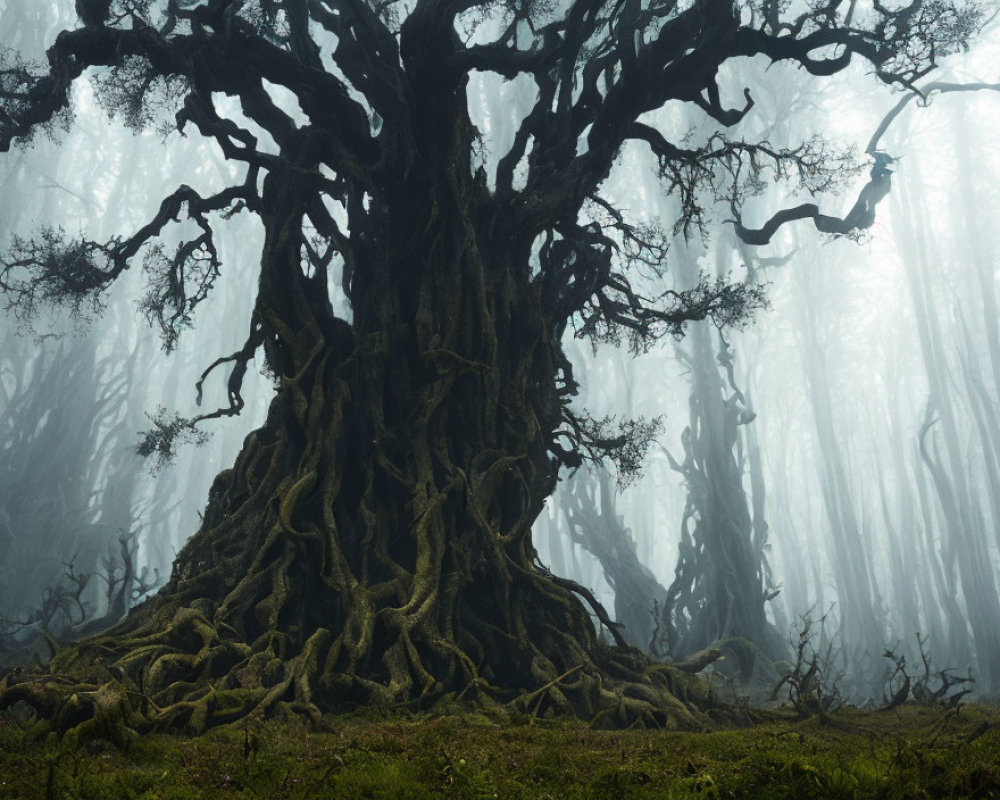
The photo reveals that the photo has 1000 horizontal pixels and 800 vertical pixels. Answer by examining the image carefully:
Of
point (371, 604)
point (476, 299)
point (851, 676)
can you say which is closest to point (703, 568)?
point (851, 676)

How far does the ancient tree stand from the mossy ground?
7.15ft

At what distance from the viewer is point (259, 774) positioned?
12.1ft

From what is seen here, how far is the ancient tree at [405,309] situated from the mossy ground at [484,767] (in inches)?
85.8

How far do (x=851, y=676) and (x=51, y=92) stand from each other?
2167 cm

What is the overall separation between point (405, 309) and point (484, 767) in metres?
7.34

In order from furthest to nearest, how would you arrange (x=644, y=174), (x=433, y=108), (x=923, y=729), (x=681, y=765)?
A: (x=644, y=174) < (x=433, y=108) < (x=923, y=729) < (x=681, y=765)

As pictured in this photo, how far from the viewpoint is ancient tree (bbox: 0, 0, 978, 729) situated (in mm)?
7602

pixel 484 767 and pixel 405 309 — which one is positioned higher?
pixel 405 309

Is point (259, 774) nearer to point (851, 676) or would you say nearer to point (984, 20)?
point (984, 20)

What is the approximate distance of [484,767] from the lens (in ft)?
12.9

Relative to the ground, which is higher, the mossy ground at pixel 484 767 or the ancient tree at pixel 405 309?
the ancient tree at pixel 405 309

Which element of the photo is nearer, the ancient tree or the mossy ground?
the mossy ground

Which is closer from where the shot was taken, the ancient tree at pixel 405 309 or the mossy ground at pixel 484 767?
the mossy ground at pixel 484 767

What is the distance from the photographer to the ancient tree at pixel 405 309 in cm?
760
